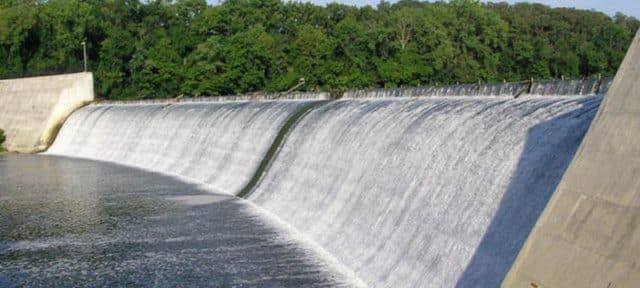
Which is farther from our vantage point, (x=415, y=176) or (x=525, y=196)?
(x=415, y=176)

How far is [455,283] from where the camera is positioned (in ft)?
43.8

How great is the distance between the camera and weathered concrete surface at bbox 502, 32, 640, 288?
337 inches

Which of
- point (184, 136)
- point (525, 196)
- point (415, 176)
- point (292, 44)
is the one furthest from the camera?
point (292, 44)

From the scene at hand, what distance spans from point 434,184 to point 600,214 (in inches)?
296

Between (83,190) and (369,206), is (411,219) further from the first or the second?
(83,190)

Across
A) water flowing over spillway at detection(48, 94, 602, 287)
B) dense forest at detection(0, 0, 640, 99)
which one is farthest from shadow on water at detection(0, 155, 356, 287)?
dense forest at detection(0, 0, 640, 99)

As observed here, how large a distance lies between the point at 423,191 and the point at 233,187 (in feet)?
48.4

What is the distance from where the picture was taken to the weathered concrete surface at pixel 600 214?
856cm

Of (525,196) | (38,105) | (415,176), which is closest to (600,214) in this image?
(525,196)

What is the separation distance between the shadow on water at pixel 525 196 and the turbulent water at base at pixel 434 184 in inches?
0.9

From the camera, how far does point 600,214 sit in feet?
29.9

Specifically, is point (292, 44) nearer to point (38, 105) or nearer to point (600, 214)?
point (38, 105)

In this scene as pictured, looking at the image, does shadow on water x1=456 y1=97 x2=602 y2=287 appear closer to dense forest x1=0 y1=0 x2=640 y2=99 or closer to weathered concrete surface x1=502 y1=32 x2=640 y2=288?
weathered concrete surface x1=502 y1=32 x2=640 y2=288

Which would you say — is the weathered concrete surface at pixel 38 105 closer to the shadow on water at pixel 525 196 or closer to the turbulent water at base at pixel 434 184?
the turbulent water at base at pixel 434 184
